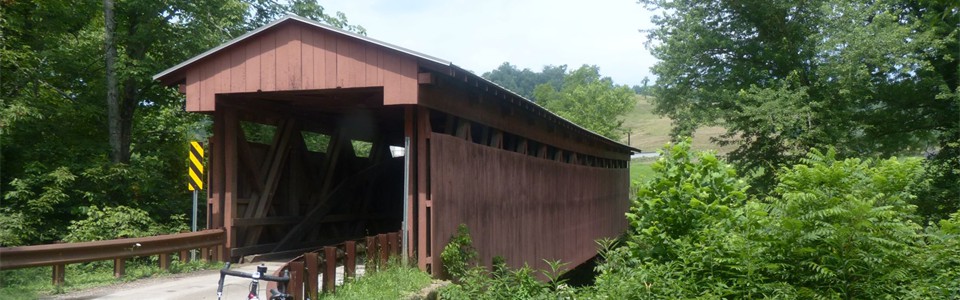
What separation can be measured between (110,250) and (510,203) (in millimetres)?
5420

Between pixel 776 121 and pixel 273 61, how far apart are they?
44.4 feet

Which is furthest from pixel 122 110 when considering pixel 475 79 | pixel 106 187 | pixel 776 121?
pixel 776 121

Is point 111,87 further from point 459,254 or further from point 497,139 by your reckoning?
point 459,254

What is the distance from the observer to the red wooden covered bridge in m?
8.57

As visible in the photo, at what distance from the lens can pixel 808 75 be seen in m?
19.8

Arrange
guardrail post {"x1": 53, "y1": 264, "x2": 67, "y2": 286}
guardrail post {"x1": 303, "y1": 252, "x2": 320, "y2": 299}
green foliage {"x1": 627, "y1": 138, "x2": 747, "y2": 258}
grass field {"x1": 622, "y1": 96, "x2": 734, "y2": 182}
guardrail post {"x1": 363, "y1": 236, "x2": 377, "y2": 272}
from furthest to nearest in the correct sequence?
grass field {"x1": 622, "y1": 96, "x2": 734, "y2": 182} → green foliage {"x1": 627, "y1": 138, "x2": 747, "y2": 258} → guardrail post {"x1": 53, "y1": 264, "x2": 67, "y2": 286} → guardrail post {"x1": 363, "y1": 236, "x2": 377, "y2": 272} → guardrail post {"x1": 303, "y1": 252, "x2": 320, "y2": 299}

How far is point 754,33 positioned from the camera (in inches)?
841

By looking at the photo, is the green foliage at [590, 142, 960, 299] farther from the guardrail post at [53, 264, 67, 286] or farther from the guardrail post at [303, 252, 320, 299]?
the guardrail post at [53, 264, 67, 286]

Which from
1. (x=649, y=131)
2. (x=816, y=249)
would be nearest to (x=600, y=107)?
(x=649, y=131)

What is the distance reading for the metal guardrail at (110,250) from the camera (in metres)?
7.34

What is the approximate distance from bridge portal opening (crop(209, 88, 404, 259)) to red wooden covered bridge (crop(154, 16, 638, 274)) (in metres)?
0.03

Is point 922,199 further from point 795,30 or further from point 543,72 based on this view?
point 543,72

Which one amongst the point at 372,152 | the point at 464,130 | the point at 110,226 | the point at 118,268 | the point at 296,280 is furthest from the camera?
the point at 372,152

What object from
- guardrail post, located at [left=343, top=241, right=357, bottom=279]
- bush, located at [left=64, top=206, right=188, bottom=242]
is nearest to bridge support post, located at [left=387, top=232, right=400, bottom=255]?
guardrail post, located at [left=343, top=241, right=357, bottom=279]
